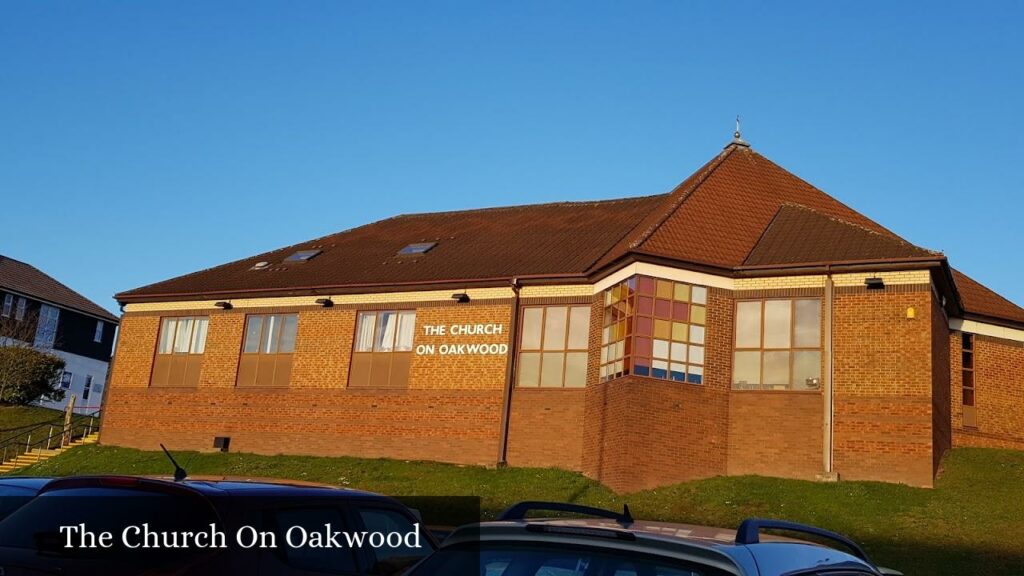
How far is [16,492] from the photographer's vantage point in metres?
8.26

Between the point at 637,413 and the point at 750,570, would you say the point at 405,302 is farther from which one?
the point at 750,570

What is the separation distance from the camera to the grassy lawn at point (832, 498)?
Answer: 57.0 feet

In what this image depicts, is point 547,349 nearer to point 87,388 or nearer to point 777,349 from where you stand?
point 777,349

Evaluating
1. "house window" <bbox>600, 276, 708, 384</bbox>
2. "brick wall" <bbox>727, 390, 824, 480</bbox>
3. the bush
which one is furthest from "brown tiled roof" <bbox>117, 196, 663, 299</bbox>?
the bush

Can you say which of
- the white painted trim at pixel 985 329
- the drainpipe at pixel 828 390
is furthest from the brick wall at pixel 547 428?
the white painted trim at pixel 985 329

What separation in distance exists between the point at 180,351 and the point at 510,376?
11325 millimetres

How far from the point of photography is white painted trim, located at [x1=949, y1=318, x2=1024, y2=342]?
26734mm

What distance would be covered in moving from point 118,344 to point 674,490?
19.3 metres

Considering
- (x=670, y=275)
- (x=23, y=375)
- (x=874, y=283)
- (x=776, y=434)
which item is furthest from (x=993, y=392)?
(x=23, y=375)

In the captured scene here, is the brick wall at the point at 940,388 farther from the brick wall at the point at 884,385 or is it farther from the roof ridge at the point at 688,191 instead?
the roof ridge at the point at 688,191

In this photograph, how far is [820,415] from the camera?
22.5 meters

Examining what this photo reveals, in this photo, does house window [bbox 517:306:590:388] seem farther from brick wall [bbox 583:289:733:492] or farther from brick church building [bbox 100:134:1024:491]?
brick wall [bbox 583:289:733:492]

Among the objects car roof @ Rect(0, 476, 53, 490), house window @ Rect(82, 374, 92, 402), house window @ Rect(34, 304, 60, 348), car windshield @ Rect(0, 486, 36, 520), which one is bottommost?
car windshield @ Rect(0, 486, 36, 520)

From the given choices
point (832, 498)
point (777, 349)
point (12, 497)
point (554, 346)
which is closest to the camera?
point (12, 497)
